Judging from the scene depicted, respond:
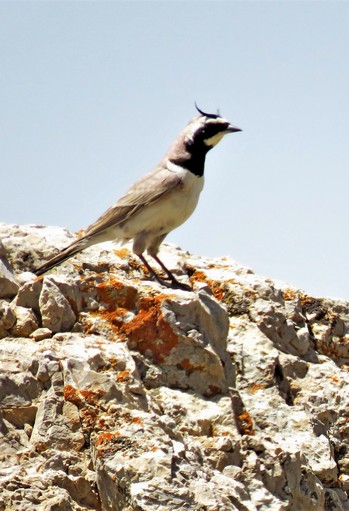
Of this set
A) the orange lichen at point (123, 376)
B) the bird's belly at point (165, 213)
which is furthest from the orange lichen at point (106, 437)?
the bird's belly at point (165, 213)

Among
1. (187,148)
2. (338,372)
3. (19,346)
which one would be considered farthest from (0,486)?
(187,148)

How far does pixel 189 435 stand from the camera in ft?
23.0

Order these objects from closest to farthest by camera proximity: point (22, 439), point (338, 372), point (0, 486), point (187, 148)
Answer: point (0, 486), point (22, 439), point (338, 372), point (187, 148)

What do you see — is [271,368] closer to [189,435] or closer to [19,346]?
[189,435]

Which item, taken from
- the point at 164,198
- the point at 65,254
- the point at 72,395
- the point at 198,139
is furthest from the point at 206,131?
the point at 72,395

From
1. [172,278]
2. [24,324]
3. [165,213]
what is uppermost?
[165,213]

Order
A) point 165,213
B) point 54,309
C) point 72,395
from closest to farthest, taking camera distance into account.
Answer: point 72,395 → point 54,309 → point 165,213

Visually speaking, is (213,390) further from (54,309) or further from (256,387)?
(54,309)

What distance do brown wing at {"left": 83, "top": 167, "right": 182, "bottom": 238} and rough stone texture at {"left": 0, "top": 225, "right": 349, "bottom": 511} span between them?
0.88 m

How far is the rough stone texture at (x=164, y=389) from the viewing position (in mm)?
6051

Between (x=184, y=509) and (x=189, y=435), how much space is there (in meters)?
1.26

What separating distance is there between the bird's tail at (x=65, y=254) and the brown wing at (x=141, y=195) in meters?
0.97

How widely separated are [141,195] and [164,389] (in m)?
3.46

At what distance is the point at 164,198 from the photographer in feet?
34.0
